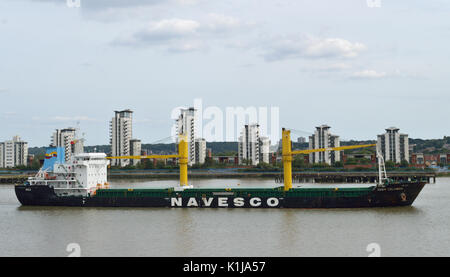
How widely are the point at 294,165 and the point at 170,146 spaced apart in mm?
107638

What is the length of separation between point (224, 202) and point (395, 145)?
7183cm

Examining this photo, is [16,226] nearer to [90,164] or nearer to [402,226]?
[90,164]

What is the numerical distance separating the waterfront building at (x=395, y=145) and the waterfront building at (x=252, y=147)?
86.8 ft

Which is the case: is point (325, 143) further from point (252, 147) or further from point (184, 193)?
point (184, 193)

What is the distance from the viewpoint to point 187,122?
108812 millimetres

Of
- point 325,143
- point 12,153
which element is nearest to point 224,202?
point 325,143

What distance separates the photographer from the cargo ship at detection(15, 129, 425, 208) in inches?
1294

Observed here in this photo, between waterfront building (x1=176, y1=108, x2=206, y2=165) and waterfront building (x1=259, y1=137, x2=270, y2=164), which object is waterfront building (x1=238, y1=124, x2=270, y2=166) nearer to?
waterfront building (x1=259, y1=137, x2=270, y2=164)

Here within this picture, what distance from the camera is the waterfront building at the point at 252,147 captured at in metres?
109

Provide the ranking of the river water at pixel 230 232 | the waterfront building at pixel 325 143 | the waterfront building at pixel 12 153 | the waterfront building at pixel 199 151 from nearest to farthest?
the river water at pixel 230 232
the waterfront building at pixel 325 143
the waterfront building at pixel 199 151
the waterfront building at pixel 12 153

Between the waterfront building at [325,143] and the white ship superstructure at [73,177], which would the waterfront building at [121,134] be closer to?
the waterfront building at [325,143]

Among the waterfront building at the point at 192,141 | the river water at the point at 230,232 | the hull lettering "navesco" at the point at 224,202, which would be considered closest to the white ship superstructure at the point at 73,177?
the river water at the point at 230,232

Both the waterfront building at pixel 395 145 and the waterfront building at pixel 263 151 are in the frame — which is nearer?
the waterfront building at pixel 395 145
